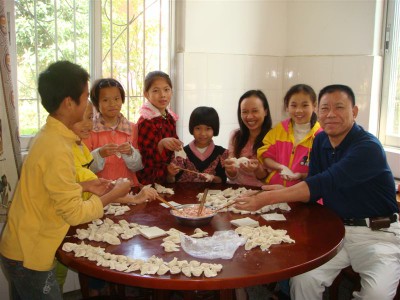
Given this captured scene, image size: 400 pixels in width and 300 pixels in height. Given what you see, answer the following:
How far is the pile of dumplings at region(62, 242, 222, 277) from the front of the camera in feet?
4.19

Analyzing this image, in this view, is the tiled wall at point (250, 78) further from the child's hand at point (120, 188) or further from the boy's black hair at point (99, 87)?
the child's hand at point (120, 188)

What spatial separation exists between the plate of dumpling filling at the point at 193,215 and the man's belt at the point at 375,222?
0.73 meters

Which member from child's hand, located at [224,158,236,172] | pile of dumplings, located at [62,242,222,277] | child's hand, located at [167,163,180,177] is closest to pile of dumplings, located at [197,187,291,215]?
child's hand, located at [224,158,236,172]

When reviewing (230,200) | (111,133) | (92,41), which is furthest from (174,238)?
(92,41)

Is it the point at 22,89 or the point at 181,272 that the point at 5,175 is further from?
the point at 181,272

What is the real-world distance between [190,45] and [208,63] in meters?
0.21

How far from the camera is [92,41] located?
2.75m

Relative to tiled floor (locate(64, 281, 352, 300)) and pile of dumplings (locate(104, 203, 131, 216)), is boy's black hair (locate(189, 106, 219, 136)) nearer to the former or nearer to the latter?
pile of dumplings (locate(104, 203, 131, 216))

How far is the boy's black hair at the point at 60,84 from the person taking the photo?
1.50 meters

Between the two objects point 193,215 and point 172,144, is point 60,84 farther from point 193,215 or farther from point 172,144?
point 172,144

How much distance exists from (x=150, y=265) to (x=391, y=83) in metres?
2.51

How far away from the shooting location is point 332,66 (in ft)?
10.6

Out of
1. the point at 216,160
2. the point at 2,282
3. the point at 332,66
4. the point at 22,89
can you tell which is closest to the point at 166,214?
the point at 216,160

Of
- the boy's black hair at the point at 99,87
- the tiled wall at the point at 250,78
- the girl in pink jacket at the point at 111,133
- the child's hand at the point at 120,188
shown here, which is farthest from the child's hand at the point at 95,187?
the tiled wall at the point at 250,78
